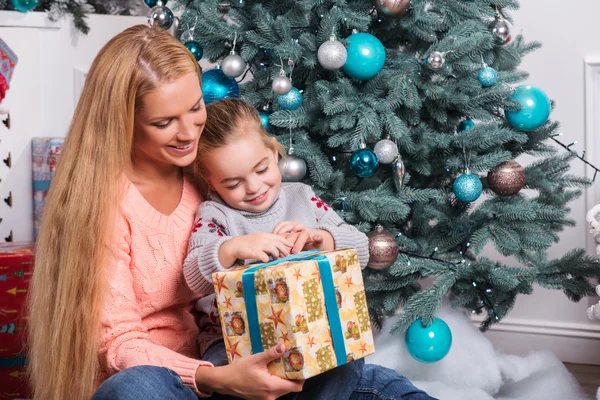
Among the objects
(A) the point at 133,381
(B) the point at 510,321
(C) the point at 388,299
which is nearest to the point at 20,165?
(C) the point at 388,299

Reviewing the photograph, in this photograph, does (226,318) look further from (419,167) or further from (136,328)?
(419,167)

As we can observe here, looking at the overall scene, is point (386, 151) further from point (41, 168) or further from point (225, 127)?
point (41, 168)

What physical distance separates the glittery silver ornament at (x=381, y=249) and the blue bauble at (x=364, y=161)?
0.16 metres

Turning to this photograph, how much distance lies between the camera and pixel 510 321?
2598 millimetres

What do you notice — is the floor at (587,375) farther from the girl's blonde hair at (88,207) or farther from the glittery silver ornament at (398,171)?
the girl's blonde hair at (88,207)

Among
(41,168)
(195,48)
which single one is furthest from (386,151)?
(41,168)

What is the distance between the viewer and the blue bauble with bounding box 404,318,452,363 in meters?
1.92

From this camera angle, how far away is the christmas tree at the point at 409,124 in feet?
5.81

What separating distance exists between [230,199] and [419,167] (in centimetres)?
63

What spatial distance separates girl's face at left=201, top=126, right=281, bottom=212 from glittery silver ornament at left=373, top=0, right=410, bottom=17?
0.51 m

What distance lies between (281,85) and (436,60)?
37 cm

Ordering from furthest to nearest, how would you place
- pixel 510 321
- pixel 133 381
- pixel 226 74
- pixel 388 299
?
pixel 510 321 → pixel 388 299 → pixel 226 74 → pixel 133 381

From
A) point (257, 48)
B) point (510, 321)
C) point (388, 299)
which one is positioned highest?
point (257, 48)

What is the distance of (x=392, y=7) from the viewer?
5.75 ft
